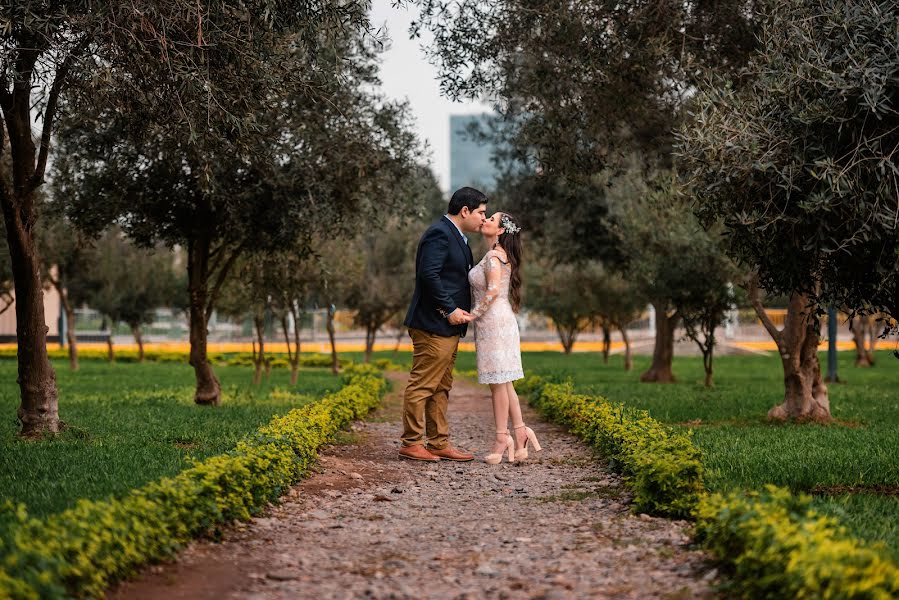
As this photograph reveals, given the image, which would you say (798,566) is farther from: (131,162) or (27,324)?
(131,162)

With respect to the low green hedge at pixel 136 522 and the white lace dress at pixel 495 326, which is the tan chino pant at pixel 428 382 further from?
the low green hedge at pixel 136 522

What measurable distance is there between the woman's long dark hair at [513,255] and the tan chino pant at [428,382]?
0.67 meters

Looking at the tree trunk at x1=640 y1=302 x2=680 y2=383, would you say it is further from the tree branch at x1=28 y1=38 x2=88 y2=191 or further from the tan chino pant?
the tree branch at x1=28 y1=38 x2=88 y2=191

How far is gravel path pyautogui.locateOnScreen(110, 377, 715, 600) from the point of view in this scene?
5.45m

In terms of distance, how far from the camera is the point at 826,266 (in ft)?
26.1

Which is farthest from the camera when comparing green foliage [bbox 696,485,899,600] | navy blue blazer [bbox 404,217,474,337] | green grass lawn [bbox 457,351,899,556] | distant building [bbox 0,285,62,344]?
distant building [bbox 0,285,62,344]

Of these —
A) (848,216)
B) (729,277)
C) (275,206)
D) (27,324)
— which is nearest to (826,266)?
(848,216)

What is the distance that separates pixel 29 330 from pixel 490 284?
4775 mm

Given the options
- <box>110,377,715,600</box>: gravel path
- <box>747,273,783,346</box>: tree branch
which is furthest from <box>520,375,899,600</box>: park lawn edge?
<box>747,273,783,346</box>: tree branch

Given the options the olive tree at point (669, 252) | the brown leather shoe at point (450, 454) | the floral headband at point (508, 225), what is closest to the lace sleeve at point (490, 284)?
the floral headband at point (508, 225)

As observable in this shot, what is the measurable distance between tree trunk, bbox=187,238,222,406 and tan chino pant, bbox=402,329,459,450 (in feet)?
24.3

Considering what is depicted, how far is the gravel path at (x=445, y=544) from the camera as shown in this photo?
215 inches

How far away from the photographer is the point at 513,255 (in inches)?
395

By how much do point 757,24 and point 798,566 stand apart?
366 inches
